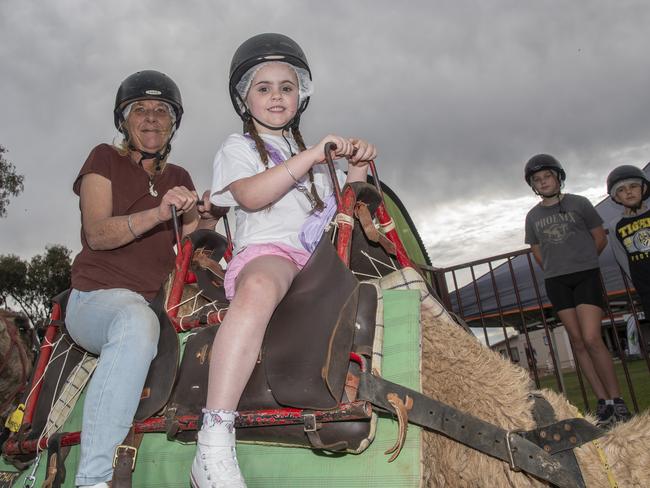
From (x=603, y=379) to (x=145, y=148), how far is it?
200 inches

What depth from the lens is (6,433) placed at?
18.3 ft

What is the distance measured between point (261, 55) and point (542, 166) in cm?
466

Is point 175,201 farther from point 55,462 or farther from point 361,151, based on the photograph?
point 55,462

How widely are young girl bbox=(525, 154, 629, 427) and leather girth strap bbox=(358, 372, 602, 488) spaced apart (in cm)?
412

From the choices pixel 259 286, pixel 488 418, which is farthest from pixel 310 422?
pixel 488 418

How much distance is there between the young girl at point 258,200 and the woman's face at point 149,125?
83 centimetres

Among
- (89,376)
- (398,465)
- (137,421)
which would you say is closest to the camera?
(398,465)

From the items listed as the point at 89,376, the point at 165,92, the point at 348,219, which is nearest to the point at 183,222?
the point at 165,92

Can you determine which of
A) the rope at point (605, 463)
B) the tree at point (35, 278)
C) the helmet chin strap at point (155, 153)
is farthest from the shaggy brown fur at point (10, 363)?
the tree at point (35, 278)

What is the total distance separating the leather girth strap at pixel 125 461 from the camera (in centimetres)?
228

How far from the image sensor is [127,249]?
314cm

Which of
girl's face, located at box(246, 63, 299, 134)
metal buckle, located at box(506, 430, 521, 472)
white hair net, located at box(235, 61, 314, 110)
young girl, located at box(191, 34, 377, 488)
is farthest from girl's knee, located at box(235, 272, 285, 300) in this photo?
white hair net, located at box(235, 61, 314, 110)

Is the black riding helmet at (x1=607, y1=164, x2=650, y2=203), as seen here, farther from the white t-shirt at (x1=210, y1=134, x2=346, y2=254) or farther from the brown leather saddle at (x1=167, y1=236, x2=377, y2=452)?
the brown leather saddle at (x1=167, y1=236, x2=377, y2=452)

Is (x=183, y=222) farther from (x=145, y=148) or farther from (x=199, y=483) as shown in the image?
(x=199, y=483)
